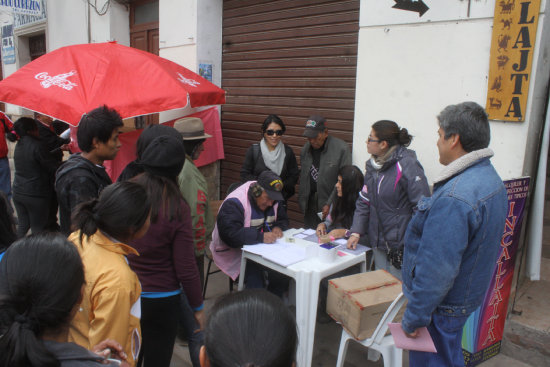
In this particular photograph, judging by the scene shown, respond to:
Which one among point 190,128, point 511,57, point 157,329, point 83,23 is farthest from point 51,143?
point 83,23

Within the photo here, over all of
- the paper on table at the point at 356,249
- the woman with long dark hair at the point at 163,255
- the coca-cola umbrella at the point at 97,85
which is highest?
the coca-cola umbrella at the point at 97,85

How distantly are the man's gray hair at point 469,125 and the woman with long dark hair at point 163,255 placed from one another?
4.53 ft

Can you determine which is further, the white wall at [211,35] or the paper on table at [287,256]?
the white wall at [211,35]

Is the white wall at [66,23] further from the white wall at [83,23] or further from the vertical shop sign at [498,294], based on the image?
the vertical shop sign at [498,294]

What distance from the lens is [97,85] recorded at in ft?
12.3

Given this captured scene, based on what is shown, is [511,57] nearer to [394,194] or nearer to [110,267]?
[394,194]

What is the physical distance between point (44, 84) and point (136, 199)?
8.92 feet

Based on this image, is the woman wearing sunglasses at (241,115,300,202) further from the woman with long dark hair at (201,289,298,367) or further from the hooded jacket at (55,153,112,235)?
→ the woman with long dark hair at (201,289,298,367)

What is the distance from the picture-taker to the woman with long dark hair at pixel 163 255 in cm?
207

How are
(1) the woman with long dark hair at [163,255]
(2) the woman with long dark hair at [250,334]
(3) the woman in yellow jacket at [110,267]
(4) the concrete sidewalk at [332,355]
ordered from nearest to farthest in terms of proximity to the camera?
1. (2) the woman with long dark hair at [250,334]
2. (3) the woman in yellow jacket at [110,267]
3. (1) the woman with long dark hair at [163,255]
4. (4) the concrete sidewalk at [332,355]

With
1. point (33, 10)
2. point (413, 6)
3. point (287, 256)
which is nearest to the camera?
point (287, 256)

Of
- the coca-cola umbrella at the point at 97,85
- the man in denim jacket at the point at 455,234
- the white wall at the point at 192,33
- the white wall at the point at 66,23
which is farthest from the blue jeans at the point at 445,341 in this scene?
the white wall at the point at 66,23

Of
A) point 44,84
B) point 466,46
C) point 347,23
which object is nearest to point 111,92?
point 44,84

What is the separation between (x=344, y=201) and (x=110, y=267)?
2.48 metres
